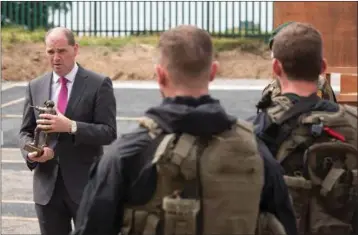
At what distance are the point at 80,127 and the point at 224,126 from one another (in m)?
2.25

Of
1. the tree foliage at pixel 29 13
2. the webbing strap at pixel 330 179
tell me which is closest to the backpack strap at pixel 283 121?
the webbing strap at pixel 330 179

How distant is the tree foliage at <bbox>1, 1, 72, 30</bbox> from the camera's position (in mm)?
25359

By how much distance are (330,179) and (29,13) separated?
22612 millimetres

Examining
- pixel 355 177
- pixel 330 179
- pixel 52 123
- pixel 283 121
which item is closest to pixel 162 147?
pixel 283 121

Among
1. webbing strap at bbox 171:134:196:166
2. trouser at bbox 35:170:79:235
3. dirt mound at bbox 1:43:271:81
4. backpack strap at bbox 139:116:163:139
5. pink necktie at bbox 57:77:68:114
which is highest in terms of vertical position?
backpack strap at bbox 139:116:163:139

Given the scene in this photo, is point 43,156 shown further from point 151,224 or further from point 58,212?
point 151,224

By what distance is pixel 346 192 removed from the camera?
3.67 metres

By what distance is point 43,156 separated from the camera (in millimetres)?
5148

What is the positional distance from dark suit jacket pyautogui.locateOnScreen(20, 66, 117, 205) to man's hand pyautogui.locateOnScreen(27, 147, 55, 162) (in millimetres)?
135

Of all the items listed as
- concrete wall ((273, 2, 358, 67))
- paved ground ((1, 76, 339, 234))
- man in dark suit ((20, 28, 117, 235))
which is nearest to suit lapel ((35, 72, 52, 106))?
man in dark suit ((20, 28, 117, 235))

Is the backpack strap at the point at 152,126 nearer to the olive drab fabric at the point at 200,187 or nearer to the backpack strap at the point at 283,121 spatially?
the olive drab fabric at the point at 200,187

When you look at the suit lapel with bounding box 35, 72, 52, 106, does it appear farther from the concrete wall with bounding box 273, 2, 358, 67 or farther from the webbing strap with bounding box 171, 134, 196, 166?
the concrete wall with bounding box 273, 2, 358, 67

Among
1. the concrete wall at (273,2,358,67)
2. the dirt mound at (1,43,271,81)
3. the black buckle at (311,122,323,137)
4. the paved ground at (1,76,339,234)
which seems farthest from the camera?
the dirt mound at (1,43,271,81)

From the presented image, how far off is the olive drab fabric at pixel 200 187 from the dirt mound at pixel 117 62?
17.4 m
